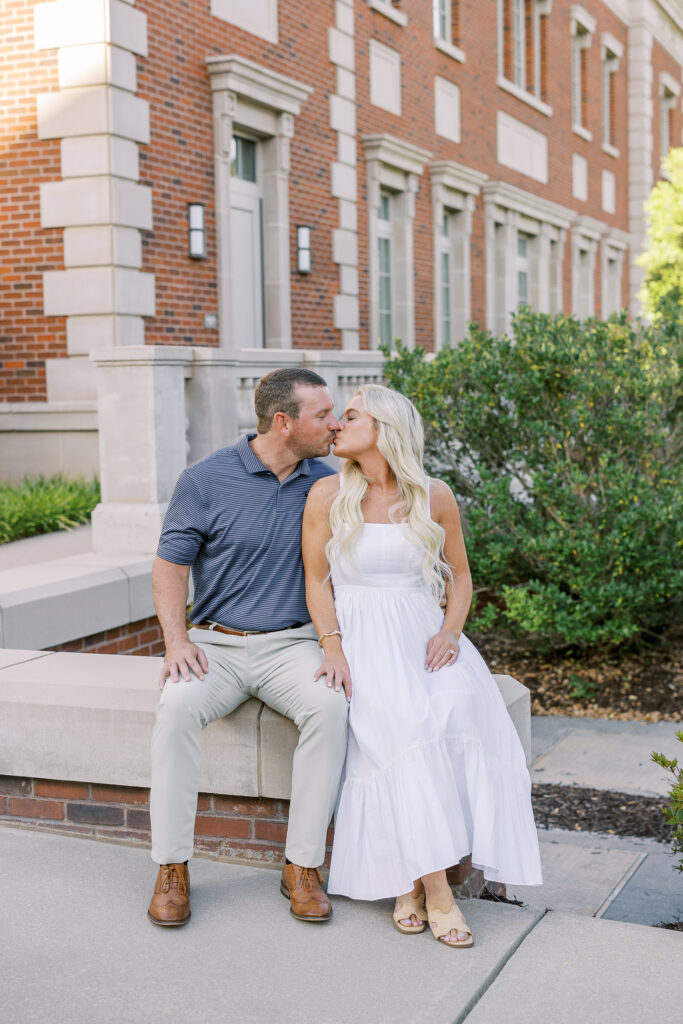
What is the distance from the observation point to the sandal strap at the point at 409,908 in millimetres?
3535

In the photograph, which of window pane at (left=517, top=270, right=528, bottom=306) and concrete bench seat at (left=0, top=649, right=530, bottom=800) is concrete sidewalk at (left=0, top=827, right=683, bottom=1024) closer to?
concrete bench seat at (left=0, top=649, right=530, bottom=800)

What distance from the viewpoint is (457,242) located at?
61.8 feet

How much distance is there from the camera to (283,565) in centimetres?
408

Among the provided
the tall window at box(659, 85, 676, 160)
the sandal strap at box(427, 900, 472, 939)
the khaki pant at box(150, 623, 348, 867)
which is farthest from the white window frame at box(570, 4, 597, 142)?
the sandal strap at box(427, 900, 472, 939)

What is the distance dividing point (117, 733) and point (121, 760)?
0.10 meters

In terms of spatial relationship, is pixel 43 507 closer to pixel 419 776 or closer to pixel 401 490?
pixel 401 490

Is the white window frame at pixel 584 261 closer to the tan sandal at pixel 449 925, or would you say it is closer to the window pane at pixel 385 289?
the window pane at pixel 385 289

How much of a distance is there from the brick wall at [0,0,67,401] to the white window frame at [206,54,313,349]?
6.10 ft

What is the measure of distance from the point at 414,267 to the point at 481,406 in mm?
9152

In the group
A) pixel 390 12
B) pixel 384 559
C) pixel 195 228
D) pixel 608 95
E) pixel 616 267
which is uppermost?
pixel 608 95

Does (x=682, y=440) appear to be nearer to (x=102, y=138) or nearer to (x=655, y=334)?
(x=655, y=334)

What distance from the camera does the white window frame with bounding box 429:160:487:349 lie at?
1773 centimetres

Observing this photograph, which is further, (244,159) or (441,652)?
(244,159)

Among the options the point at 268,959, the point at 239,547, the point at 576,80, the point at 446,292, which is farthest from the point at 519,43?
the point at 268,959
